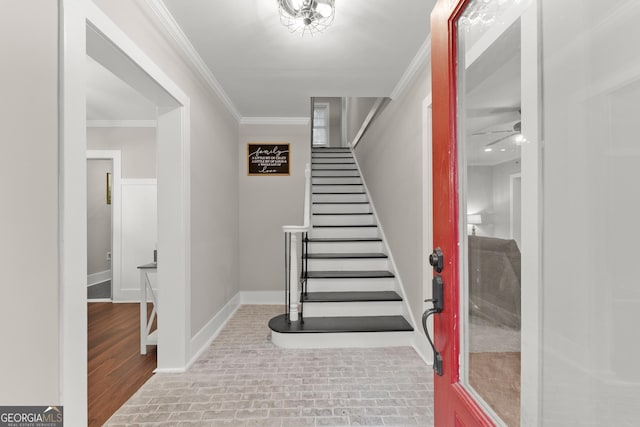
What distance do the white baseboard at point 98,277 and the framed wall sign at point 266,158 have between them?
2.95 meters

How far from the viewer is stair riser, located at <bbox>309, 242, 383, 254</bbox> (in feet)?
12.4

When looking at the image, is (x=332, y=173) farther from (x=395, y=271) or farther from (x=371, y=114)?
(x=395, y=271)

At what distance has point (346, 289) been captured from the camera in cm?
326

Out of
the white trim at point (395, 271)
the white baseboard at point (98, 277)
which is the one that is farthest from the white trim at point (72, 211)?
the white baseboard at point (98, 277)

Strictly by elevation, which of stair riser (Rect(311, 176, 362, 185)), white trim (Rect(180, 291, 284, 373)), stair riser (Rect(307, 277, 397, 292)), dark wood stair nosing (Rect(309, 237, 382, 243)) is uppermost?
stair riser (Rect(311, 176, 362, 185))

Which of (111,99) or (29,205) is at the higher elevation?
(111,99)

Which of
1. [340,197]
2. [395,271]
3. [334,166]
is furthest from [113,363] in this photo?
[334,166]

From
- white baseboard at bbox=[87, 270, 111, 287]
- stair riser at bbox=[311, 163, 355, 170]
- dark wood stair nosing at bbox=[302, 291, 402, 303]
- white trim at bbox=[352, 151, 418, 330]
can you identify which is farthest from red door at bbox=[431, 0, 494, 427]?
white baseboard at bbox=[87, 270, 111, 287]

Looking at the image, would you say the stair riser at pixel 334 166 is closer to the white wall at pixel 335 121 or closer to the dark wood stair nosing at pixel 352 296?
the white wall at pixel 335 121

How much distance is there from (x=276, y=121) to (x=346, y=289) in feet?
7.68

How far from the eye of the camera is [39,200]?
107cm

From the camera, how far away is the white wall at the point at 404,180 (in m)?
2.61

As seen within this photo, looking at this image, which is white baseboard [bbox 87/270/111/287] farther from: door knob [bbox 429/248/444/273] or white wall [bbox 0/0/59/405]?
door knob [bbox 429/248/444/273]

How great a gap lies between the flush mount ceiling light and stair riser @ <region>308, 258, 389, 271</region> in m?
A: 2.33
